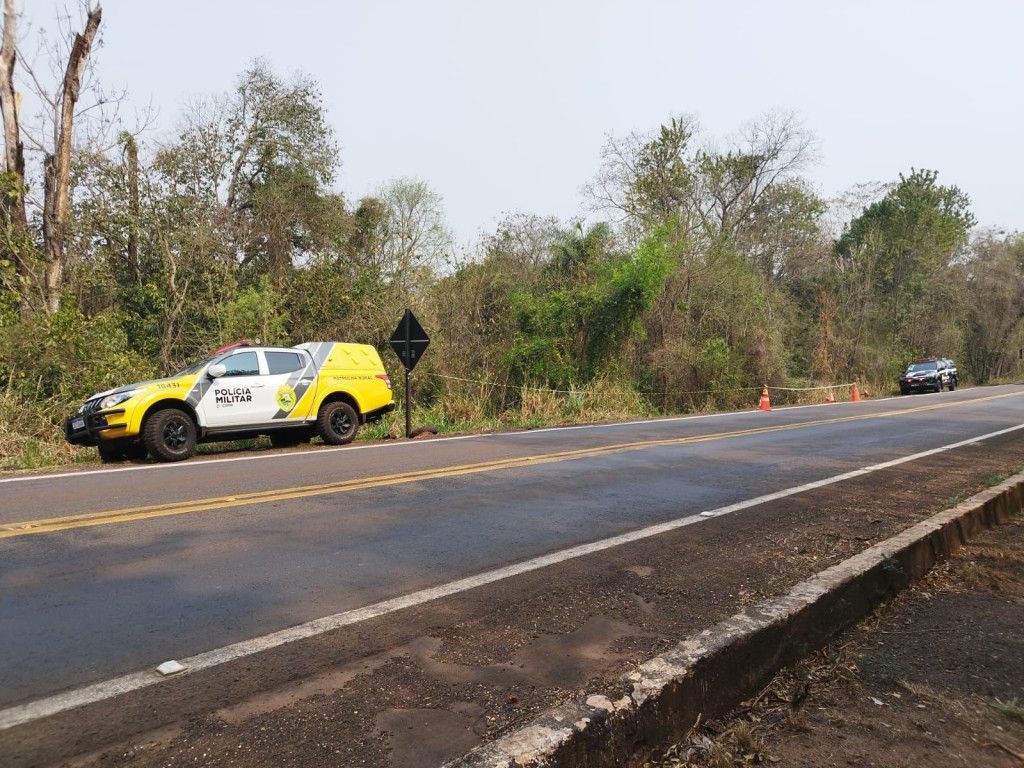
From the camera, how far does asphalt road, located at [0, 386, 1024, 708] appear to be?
3.95 metres

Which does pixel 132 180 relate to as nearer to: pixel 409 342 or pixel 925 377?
pixel 409 342

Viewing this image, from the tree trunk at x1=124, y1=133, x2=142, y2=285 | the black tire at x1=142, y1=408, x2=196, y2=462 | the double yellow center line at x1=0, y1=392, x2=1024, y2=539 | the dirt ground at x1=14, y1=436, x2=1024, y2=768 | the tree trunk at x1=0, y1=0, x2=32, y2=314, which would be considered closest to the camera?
the dirt ground at x1=14, y1=436, x2=1024, y2=768

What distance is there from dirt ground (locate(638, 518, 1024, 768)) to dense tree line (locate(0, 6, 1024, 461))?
11.8m

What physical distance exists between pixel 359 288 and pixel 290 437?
9.86m

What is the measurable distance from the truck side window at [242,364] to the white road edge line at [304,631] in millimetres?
8059

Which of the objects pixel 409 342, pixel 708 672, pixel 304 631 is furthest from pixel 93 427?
pixel 708 672

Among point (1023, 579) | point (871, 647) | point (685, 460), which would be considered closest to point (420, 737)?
point (871, 647)

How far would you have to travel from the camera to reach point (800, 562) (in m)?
5.23

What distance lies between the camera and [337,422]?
43.6 ft

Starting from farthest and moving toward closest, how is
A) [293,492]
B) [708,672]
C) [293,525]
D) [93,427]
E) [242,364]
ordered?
[242,364] < [93,427] < [293,492] < [293,525] < [708,672]

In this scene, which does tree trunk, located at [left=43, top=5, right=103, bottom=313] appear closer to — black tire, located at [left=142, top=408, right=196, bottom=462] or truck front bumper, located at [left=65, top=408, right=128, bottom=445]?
truck front bumper, located at [left=65, top=408, right=128, bottom=445]

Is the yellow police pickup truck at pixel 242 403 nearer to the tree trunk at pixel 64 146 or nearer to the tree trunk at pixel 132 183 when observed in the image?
the tree trunk at pixel 64 146

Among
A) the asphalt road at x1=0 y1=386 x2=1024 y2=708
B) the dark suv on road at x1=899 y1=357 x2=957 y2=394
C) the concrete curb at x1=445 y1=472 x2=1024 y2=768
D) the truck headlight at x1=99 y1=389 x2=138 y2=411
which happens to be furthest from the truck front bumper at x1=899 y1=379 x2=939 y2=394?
the truck headlight at x1=99 y1=389 x2=138 y2=411

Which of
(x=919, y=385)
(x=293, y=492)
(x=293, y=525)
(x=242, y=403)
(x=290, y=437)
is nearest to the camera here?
(x=293, y=525)
